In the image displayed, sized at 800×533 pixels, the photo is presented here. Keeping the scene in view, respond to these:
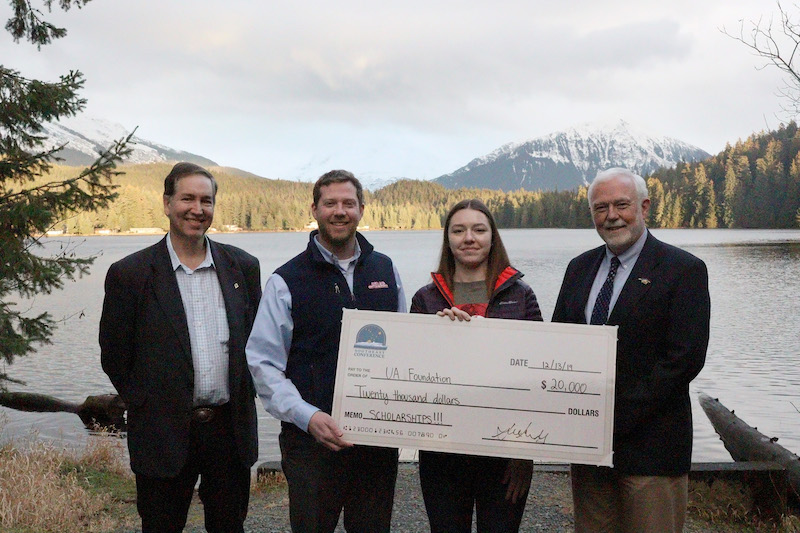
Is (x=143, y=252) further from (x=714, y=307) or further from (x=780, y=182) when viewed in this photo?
(x=780, y=182)

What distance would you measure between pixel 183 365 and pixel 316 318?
790 mm

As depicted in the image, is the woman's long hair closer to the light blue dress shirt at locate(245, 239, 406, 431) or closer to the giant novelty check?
the giant novelty check

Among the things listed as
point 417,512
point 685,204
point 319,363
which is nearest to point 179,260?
point 319,363

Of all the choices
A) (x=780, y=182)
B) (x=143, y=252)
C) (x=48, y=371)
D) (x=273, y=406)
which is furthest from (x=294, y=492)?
(x=780, y=182)

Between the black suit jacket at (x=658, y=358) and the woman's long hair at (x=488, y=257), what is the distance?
580mm

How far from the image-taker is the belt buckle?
3.28m

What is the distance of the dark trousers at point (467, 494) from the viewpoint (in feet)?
9.65

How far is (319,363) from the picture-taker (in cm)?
300

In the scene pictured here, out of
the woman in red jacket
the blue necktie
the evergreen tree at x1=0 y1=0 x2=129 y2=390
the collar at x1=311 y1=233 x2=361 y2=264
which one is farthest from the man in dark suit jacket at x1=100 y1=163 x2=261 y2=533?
the evergreen tree at x1=0 y1=0 x2=129 y2=390

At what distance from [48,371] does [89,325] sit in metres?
7.34

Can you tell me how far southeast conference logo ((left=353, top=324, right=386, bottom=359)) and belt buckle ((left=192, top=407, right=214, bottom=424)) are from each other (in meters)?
0.94

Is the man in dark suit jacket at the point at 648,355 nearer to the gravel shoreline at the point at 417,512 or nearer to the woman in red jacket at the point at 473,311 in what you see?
the woman in red jacket at the point at 473,311

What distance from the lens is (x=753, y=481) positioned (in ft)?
20.3

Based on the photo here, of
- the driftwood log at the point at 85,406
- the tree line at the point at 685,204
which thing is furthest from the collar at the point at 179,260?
the tree line at the point at 685,204
